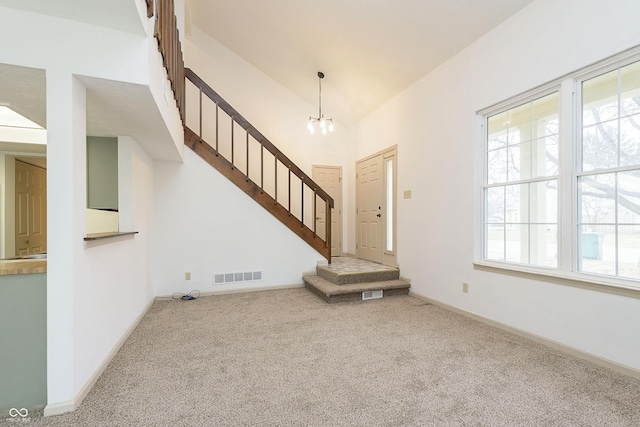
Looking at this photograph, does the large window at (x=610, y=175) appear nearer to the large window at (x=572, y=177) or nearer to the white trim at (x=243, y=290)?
the large window at (x=572, y=177)

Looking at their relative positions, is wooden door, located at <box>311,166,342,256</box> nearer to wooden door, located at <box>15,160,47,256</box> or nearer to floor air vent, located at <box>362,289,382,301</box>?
floor air vent, located at <box>362,289,382,301</box>

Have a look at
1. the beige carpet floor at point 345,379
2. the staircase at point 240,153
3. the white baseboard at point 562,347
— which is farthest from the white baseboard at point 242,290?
the white baseboard at point 562,347

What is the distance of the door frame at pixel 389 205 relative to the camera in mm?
4688

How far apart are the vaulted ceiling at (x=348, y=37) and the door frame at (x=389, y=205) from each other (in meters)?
1.00

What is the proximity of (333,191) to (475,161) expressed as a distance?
3.40 metres

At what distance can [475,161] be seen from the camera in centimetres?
328

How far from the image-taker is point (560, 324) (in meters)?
2.47

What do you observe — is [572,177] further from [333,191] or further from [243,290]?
[333,191]

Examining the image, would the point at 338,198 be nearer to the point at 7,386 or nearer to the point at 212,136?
the point at 212,136

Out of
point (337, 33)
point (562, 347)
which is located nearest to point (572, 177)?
point (562, 347)

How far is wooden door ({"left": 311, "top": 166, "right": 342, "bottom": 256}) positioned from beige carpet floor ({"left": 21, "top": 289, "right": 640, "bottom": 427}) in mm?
3166

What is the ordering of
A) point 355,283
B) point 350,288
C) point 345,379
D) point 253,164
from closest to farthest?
point 345,379 → point 350,288 → point 355,283 → point 253,164

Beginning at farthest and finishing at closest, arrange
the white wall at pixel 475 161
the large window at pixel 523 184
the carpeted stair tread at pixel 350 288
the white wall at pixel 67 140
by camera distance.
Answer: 1. the carpeted stair tread at pixel 350 288
2. the large window at pixel 523 184
3. the white wall at pixel 475 161
4. the white wall at pixel 67 140

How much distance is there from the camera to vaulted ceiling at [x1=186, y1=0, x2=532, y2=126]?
124 inches
